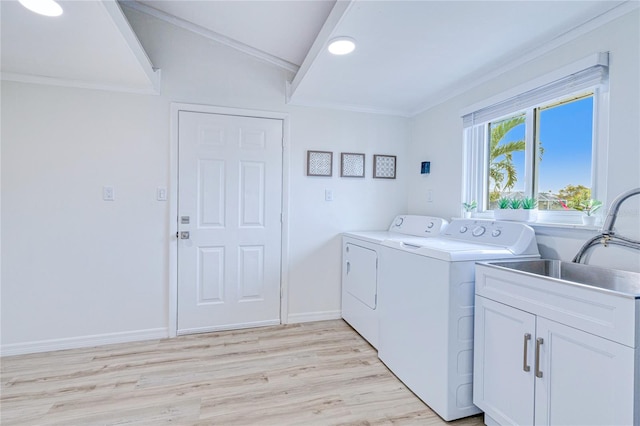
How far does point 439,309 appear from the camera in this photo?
1577 millimetres

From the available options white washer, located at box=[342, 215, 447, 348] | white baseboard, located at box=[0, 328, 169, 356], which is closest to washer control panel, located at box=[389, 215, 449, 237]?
white washer, located at box=[342, 215, 447, 348]

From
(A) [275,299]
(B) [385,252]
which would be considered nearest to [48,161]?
(A) [275,299]

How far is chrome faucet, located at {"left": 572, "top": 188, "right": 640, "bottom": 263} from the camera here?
133cm

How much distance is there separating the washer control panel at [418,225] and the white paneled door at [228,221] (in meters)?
1.14

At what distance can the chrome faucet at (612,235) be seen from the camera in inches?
52.3

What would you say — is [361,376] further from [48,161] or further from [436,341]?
[48,161]

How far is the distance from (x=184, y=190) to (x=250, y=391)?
5.32ft

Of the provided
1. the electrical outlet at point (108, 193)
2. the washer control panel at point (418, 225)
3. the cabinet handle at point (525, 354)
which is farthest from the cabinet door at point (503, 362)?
the electrical outlet at point (108, 193)

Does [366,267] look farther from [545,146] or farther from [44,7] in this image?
[44,7]

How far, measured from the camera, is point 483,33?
1.67 m

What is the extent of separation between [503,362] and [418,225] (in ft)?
4.42

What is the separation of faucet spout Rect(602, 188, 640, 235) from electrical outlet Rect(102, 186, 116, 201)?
3.14 meters

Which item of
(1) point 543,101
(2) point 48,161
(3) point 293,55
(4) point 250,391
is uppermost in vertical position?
(3) point 293,55

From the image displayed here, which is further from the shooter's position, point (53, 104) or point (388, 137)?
point (388, 137)
